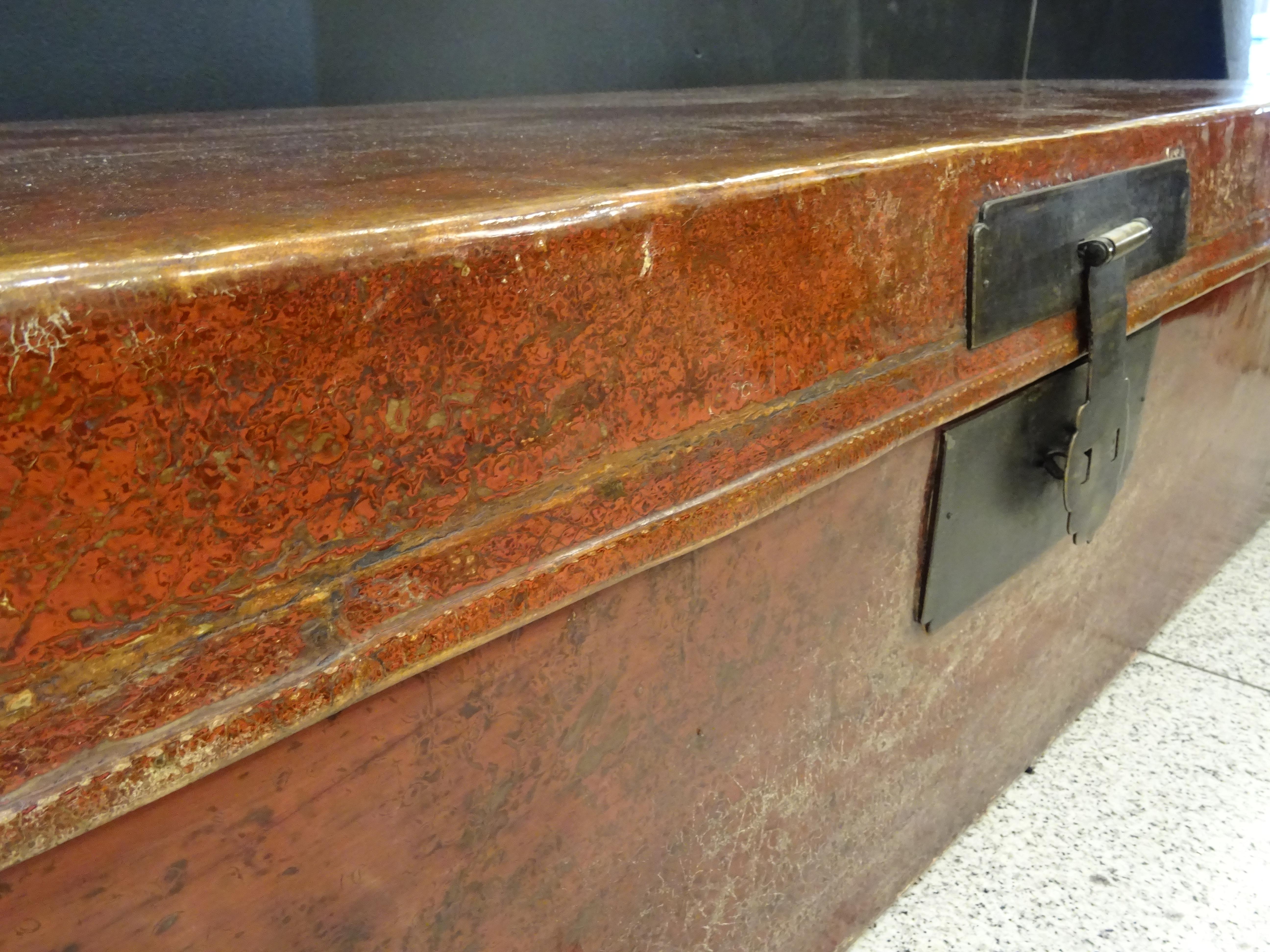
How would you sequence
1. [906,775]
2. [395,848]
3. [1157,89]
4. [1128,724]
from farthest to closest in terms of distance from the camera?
[1157,89], [1128,724], [906,775], [395,848]

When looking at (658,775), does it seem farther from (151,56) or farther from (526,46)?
(526,46)

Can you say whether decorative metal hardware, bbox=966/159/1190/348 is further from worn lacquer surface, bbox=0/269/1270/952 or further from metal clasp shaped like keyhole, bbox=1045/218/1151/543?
worn lacquer surface, bbox=0/269/1270/952

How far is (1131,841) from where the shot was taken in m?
1.04

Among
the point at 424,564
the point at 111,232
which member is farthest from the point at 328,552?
the point at 111,232

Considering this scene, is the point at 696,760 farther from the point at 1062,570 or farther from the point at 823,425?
the point at 1062,570

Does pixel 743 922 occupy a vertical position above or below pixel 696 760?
below

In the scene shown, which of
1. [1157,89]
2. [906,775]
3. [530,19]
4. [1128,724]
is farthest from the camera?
[530,19]

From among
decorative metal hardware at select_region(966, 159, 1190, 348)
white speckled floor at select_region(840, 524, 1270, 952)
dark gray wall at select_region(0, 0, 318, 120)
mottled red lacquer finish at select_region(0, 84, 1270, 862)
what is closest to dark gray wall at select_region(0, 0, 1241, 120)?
dark gray wall at select_region(0, 0, 318, 120)

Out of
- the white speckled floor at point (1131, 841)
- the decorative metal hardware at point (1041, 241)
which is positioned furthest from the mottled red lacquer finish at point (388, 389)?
the white speckled floor at point (1131, 841)

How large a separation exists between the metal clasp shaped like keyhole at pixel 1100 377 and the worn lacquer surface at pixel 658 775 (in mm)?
111

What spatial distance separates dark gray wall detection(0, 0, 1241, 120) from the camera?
4.10 feet

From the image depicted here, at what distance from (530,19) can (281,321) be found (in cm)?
A: 146

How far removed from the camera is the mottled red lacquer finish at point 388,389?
354mm

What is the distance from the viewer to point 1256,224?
111cm
